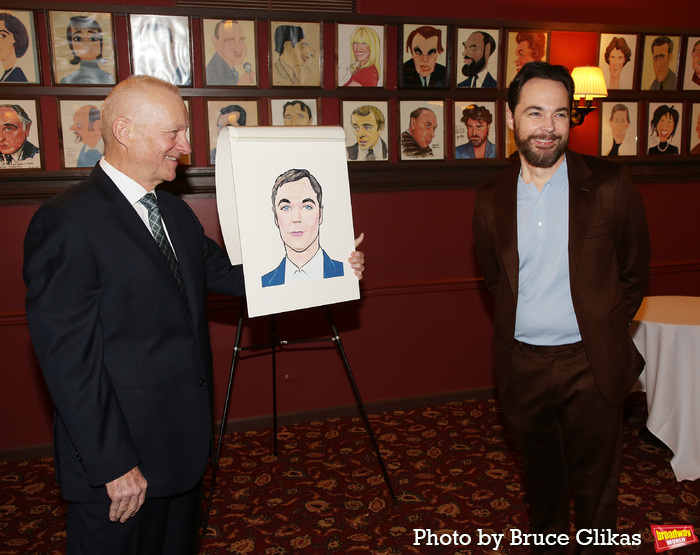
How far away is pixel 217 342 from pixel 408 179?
1.82m

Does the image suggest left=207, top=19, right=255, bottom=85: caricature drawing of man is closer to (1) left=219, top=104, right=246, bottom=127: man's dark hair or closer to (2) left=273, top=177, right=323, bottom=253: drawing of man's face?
(1) left=219, top=104, right=246, bottom=127: man's dark hair

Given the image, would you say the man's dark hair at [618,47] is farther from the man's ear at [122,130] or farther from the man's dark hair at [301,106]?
the man's ear at [122,130]

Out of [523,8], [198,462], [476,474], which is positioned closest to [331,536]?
[476,474]

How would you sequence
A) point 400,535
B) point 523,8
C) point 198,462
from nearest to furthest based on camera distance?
point 198,462, point 400,535, point 523,8

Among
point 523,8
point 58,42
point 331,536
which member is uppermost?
point 523,8

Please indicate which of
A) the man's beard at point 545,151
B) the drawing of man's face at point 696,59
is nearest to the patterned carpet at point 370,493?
the man's beard at point 545,151

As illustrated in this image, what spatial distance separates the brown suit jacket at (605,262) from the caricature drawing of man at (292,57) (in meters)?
2.22

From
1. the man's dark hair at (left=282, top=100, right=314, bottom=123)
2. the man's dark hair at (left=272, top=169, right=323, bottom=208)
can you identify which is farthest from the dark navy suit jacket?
the man's dark hair at (left=282, top=100, right=314, bottom=123)

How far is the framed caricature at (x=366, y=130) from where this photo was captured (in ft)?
13.8

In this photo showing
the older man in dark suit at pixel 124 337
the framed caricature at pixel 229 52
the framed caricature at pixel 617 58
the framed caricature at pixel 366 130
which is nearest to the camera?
the older man in dark suit at pixel 124 337

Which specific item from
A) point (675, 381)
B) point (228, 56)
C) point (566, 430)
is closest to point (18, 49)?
point (228, 56)

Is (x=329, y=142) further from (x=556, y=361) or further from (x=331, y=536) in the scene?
(x=331, y=536)

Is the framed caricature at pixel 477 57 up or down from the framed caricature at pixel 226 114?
up

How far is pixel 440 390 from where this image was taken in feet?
15.5
